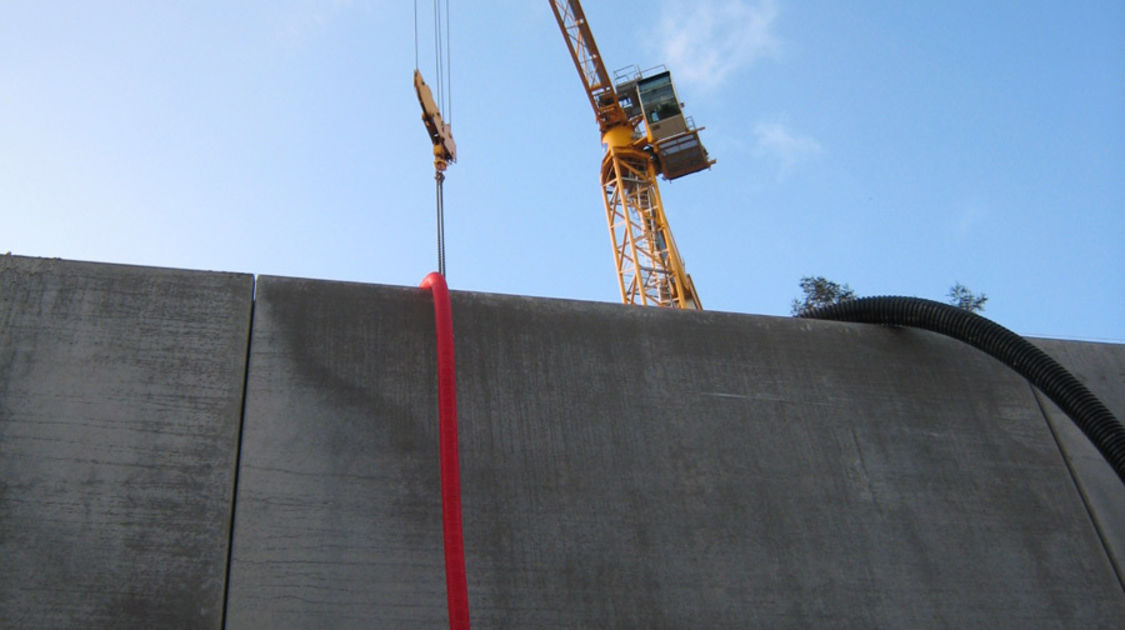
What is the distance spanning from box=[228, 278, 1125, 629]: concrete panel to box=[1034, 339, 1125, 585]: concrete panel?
7 centimetres

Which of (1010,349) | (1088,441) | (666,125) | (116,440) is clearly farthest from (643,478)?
(666,125)

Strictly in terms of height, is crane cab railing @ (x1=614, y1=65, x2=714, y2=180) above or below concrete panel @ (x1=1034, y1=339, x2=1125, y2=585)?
above

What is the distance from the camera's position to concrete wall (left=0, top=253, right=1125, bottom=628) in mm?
3033

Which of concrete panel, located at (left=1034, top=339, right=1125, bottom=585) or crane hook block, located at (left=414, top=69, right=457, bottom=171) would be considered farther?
crane hook block, located at (left=414, top=69, right=457, bottom=171)

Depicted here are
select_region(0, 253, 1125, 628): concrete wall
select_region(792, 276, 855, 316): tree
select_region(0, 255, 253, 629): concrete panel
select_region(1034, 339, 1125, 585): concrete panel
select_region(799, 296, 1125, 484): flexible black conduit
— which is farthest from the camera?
select_region(792, 276, 855, 316): tree

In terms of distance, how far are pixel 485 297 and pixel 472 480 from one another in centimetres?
77

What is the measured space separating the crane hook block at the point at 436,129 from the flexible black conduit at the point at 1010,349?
1322 cm

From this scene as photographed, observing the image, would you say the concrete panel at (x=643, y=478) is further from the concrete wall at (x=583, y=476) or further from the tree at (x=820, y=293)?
the tree at (x=820, y=293)

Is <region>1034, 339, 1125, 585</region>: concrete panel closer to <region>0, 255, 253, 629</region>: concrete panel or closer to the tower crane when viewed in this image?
<region>0, 255, 253, 629</region>: concrete panel

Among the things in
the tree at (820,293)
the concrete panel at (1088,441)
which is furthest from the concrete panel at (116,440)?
the tree at (820,293)

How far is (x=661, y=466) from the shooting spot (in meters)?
3.54

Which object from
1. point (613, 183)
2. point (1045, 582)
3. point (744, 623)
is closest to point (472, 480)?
point (744, 623)

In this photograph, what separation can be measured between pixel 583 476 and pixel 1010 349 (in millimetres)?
1796

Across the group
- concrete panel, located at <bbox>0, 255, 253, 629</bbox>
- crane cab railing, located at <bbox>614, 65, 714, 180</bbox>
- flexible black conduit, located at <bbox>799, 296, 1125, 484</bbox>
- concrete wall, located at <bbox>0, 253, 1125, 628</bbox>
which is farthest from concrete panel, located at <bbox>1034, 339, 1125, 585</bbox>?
crane cab railing, located at <bbox>614, 65, 714, 180</bbox>
